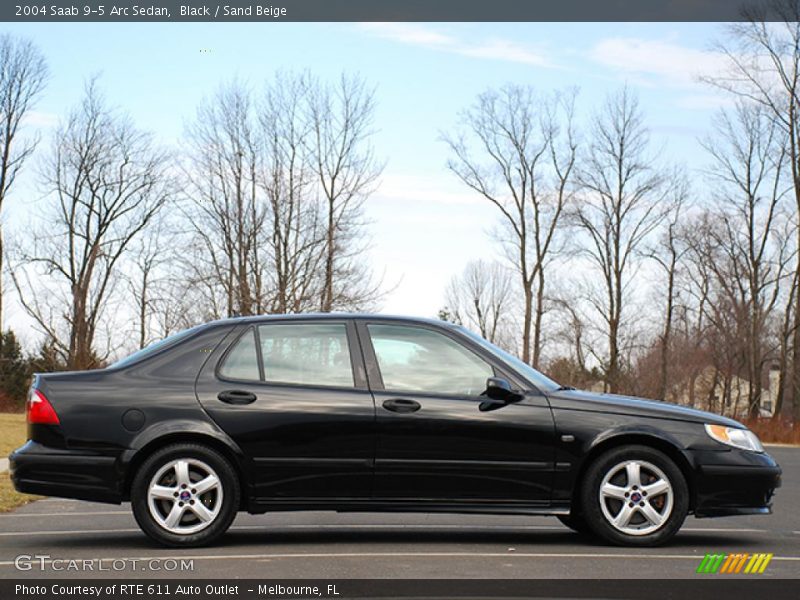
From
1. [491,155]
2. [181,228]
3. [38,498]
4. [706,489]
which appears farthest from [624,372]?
[706,489]

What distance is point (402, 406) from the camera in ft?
27.0

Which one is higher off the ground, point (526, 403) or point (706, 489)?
point (526, 403)

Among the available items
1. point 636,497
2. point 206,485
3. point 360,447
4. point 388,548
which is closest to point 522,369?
point 636,497

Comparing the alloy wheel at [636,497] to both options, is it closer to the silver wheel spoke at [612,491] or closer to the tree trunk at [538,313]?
the silver wheel spoke at [612,491]

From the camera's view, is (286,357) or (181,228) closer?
(286,357)

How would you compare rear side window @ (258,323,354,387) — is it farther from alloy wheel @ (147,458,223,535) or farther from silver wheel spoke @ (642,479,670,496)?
silver wheel spoke @ (642,479,670,496)

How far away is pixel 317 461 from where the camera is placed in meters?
8.18

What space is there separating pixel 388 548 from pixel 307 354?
1461 mm

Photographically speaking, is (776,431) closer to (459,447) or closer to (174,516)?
(459,447)

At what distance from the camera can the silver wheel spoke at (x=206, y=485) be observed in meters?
8.04

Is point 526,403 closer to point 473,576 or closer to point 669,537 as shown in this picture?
point 669,537

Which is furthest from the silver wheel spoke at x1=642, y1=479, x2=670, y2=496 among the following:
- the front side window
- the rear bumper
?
the rear bumper

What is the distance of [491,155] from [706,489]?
164ft

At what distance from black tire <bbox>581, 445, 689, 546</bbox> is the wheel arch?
46 millimetres
